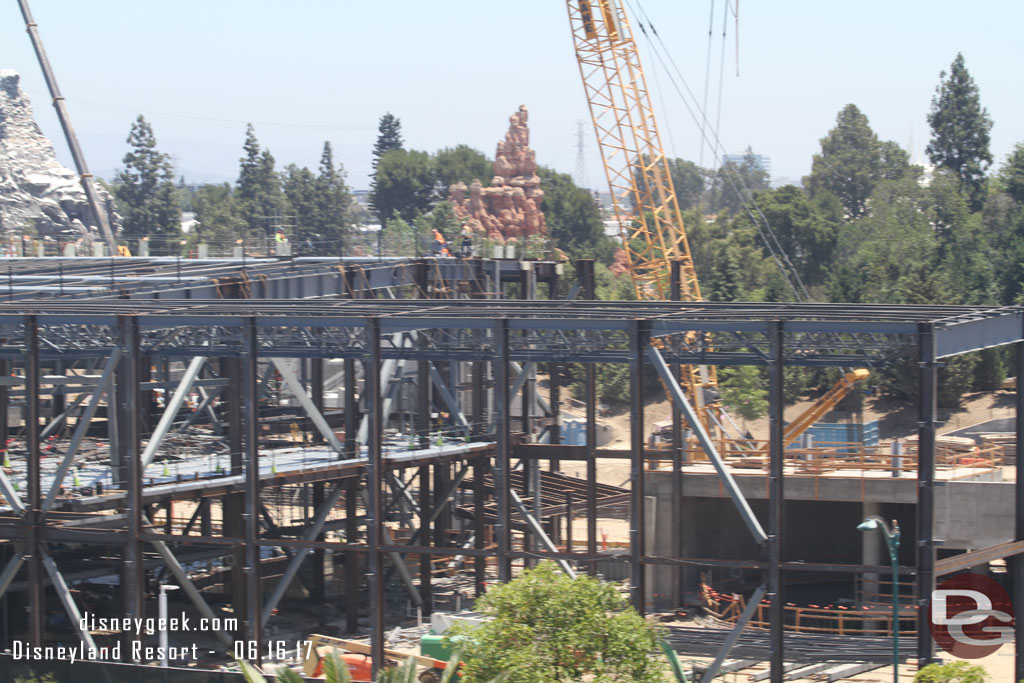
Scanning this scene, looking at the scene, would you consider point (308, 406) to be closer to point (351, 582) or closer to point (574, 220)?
point (351, 582)

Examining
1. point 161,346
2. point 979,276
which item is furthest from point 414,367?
point 979,276

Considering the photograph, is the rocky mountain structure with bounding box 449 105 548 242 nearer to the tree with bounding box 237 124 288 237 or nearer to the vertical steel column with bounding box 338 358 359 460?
the tree with bounding box 237 124 288 237

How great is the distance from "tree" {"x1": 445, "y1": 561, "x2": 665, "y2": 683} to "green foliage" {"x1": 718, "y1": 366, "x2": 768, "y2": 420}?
153 ft

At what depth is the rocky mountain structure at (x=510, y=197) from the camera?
362 ft

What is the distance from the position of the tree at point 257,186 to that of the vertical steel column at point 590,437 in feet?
335

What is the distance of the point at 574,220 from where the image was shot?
14038 centimetres

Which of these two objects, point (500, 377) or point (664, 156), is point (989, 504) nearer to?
point (500, 377)

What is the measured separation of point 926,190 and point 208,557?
272 feet

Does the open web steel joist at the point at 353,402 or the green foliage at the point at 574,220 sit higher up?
the green foliage at the point at 574,220

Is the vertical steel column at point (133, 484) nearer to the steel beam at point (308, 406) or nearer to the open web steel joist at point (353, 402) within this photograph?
the open web steel joist at point (353, 402)

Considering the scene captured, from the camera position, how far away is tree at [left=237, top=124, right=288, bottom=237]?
152125mm

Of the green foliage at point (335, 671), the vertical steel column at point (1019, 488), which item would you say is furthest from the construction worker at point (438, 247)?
the green foliage at point (335, 671)

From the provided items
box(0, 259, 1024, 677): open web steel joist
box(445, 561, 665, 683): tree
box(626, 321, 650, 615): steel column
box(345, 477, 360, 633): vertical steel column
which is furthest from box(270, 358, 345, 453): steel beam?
box(445, 561, 665, 683): tree

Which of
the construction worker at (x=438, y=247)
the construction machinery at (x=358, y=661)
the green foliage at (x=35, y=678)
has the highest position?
the construction worker at (x=438, y=247)
